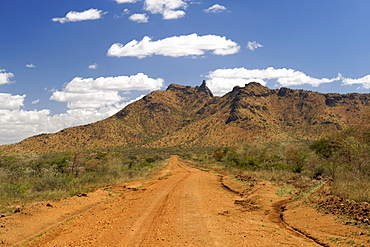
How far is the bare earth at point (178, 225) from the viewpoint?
25.8ft

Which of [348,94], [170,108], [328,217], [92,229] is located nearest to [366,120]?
[328,217]

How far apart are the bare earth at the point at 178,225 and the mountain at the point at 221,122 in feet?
279

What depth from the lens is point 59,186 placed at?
19.1m

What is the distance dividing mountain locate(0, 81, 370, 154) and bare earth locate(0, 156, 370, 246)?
279ft

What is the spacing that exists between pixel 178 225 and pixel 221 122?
122m

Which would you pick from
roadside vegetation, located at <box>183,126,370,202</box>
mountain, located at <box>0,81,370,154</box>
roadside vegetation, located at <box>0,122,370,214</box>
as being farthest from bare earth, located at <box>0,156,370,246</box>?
mountain, located at <box>0,81,370,154</box>

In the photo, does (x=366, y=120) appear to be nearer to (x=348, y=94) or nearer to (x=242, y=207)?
(x=242, y=207)

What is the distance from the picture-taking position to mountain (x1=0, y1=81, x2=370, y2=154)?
358 ft

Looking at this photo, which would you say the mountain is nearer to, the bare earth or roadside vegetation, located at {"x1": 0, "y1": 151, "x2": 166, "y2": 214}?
roadside vegetation, located at {"x1": 0, "y1": 151, "x2": 166, "y2": 214}

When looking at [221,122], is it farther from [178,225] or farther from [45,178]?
[178,225]

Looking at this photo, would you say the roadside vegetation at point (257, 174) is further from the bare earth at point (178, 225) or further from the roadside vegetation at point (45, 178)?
the bare earth at point (178, 225)

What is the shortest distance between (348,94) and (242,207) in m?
151

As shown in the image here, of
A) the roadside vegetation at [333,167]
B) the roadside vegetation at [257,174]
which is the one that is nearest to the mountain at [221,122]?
the roadside vegetation at [333,167]

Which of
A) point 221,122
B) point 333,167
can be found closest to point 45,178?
point 333,167
